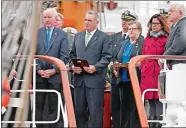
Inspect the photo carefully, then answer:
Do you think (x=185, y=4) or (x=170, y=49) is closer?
(x=170, y=49)

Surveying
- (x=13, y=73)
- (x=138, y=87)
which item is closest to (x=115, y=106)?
(x=138, y=87)

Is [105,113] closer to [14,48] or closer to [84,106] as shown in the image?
[84,106]

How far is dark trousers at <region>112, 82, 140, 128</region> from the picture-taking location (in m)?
9.42

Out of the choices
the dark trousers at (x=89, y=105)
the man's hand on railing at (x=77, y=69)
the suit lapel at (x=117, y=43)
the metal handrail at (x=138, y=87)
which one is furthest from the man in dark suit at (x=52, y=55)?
the metal handrail at (x=138, y=87)

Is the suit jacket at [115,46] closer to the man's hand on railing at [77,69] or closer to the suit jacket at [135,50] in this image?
the suit jacket at [135,50]

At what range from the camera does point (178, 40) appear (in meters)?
8.53

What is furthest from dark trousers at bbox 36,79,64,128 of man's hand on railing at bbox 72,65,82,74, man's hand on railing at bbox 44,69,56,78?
man's hand on railing at bbox 72,65,82,74

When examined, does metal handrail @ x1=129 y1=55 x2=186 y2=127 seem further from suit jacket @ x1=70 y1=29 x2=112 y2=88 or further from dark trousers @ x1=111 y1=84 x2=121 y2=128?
dark trousers @ x1=111 y1=84 x2=121 y2=128

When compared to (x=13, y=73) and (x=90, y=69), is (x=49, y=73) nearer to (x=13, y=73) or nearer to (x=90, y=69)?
(x=90, y=69)

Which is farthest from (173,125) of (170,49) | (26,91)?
(26,91)

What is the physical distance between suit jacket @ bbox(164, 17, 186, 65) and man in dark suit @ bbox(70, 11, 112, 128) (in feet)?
3.55

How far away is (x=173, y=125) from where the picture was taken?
7039mm

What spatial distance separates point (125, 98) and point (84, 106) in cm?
55

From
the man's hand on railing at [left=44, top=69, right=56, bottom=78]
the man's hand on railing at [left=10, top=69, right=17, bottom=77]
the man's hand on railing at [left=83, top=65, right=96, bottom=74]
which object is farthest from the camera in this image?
the man's hand on railing at [left=83, top=65, right=96, bottom=74]
